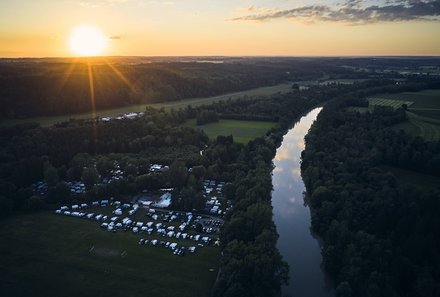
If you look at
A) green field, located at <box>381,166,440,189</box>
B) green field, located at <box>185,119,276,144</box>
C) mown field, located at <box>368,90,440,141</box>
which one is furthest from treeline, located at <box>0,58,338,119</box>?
green field, located at <box>381,166,440,189</box>

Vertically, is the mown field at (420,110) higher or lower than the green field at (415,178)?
higher

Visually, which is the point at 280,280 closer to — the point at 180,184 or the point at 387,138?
the point at 180,184

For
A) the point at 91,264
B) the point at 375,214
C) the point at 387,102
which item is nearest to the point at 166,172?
the point at 91,264

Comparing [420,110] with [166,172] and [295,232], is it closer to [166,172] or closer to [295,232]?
[295,232]

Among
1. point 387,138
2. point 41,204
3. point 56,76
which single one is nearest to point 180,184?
point 41,204

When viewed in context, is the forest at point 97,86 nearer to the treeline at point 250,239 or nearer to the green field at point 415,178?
the treeline at point 250,239

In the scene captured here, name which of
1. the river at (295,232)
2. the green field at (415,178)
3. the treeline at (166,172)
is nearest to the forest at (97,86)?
the treeline at (166,172)

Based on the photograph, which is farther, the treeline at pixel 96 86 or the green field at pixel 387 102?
the green field at pixel 387 102
